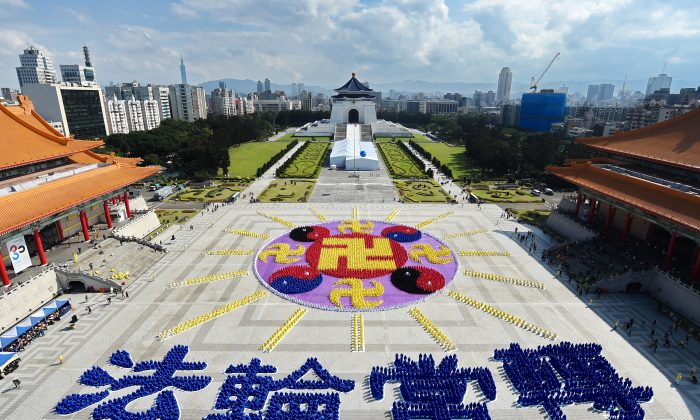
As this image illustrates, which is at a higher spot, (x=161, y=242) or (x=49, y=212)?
(x=49, y=212)

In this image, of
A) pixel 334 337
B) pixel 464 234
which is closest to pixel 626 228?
pixel 464 234

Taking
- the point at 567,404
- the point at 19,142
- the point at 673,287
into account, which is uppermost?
the point at 19,142

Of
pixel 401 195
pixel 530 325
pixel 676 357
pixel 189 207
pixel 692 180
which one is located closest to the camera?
pixel 676 357

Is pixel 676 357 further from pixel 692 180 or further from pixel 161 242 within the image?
pixel 161 242

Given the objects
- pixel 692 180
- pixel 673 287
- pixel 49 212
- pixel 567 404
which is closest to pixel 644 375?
pixel 567 404

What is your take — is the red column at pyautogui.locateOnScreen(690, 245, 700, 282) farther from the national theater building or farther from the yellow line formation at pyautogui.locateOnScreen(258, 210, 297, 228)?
the national theater building

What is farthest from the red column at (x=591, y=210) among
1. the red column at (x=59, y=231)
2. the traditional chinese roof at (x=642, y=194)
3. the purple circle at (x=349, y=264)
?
the red column at (x=59, y=231)

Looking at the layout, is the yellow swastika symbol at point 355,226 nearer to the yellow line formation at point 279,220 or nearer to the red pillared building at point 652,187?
the yellow line formation at point 279,220
